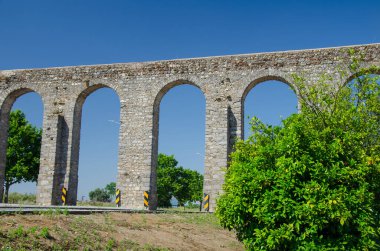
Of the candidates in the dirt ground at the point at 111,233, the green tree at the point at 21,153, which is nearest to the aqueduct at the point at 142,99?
the dirt ground at the point at 111,233

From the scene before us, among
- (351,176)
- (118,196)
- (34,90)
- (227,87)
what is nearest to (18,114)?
(34,90)

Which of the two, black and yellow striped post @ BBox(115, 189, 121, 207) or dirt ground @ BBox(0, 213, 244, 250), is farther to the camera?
black and yellow striped post @ BBox(115, 189, 121, 207)

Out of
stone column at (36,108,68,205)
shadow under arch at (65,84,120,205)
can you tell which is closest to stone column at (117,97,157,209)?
shadow under arch at (65,84,120,205)

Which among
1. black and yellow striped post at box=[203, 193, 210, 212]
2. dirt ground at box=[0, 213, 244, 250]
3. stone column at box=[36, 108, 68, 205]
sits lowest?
dirt ground at box=[0, 213, 244, 250]

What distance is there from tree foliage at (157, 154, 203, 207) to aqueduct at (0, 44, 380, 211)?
24.8m

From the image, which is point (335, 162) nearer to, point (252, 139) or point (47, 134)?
point (252, 139)

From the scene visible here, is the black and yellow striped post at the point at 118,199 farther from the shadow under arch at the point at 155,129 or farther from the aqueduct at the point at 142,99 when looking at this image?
the shadow under arch at the point at 155,129

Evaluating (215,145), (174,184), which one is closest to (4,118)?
(215,145)

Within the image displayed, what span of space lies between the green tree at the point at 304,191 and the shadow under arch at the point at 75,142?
467 inches

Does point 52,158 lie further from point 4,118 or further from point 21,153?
point 21,153

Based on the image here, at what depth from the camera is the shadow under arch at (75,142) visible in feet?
60.7

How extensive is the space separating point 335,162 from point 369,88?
10.6 feet

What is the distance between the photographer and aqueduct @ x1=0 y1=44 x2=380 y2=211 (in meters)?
17.0

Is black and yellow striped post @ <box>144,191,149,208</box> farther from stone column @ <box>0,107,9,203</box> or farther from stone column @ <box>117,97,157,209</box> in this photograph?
stone column @ <box>0,107,9,203</box>
